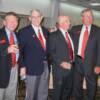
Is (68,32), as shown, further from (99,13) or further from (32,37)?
(99,13)

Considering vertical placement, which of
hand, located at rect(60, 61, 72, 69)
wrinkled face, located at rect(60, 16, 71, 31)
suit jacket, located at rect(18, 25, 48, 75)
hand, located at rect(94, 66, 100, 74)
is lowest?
hand, located at rect(94, 66, 100, 74)

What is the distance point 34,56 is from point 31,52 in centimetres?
7

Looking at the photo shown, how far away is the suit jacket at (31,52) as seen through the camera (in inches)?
141

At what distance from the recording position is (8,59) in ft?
11.0

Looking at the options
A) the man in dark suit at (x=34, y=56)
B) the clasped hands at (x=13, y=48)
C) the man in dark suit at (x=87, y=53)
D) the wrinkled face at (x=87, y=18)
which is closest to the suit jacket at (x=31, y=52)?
the man in dark suit at (x=34, y=56)

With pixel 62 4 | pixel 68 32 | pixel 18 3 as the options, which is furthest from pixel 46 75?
pixel 62 4

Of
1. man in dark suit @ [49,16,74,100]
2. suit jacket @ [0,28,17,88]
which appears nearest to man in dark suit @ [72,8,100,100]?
man in dark suit @ [49,16,74,100]

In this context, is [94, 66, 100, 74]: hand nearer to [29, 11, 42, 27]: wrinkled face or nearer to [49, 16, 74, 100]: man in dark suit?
[49, 16, 74, 100]: man in dark suit

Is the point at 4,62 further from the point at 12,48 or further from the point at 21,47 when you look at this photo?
the point at 21,47

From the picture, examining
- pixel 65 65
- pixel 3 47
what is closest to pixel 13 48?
pixel 3 47

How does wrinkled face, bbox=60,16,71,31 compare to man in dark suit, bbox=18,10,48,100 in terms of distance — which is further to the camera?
wrinkled face, bbox=60,16,71,31

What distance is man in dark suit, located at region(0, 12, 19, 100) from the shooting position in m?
3.31

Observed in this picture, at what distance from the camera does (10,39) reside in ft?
11.1

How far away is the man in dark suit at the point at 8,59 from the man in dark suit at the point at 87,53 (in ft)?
3.13
